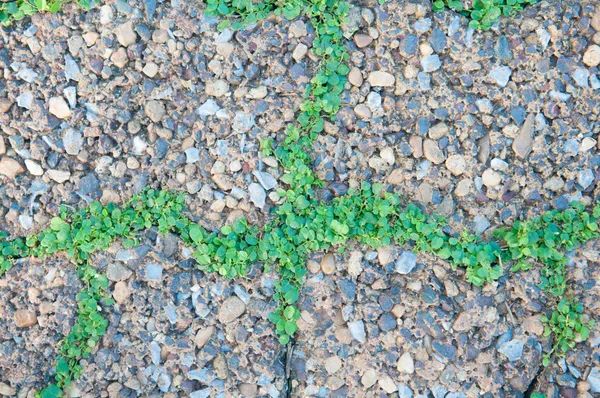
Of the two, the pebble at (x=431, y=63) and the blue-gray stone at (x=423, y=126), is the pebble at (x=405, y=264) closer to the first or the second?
the blue-gray stone at (x=423, y=126)

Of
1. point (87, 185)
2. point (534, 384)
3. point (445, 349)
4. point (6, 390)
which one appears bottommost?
point (6, 390)

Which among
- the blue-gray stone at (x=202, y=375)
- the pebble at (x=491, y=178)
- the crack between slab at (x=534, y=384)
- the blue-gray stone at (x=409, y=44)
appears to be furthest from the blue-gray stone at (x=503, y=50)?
the blue-gray stone at (x=202, y=375)

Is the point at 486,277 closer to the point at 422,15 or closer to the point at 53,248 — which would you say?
the point at 422,15

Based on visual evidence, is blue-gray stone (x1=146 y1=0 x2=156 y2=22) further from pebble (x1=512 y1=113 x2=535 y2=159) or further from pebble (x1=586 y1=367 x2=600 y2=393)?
pebble (x1=586 y1=367 x2=600 y2=393)

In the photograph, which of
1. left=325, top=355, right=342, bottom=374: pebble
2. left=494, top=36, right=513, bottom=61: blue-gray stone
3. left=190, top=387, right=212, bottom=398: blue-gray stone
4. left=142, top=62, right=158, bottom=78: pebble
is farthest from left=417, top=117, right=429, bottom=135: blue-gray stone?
left=190, top=387, right=212, bottom=398: blue-gray stone

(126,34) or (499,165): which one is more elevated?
(126,34)

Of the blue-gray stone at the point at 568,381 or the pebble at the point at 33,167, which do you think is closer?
the blue-gray stone at the point at 568,381

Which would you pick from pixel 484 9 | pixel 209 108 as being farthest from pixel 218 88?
pixel 484 9

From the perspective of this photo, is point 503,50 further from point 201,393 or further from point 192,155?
point 201,393
